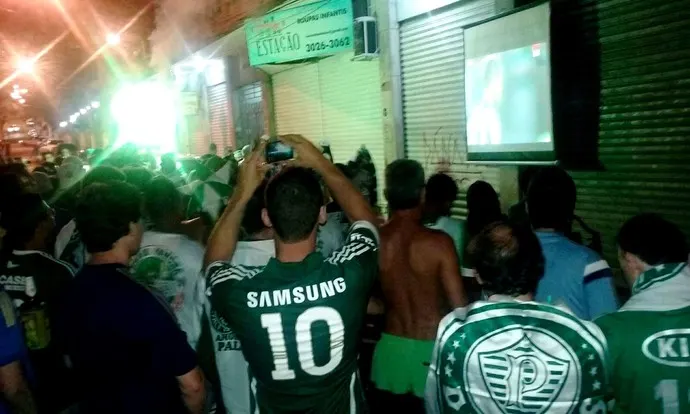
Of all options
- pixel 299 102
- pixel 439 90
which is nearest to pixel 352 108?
pixel 299 102

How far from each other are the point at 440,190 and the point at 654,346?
307 centimetres

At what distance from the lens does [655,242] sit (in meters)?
2.76

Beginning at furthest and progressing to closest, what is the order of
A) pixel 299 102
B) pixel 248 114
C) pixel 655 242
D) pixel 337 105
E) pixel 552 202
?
1. pixel 248 114
2. pixel 299 102
3. pixel 337 105
4. pixel 552 202
5. pixel 655 242

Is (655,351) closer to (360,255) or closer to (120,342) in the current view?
(360,255)

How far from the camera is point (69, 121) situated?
5281 cm

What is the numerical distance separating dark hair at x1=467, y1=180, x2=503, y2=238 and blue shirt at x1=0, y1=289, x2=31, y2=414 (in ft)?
11.3

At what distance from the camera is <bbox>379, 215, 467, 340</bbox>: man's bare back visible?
3.59 meters

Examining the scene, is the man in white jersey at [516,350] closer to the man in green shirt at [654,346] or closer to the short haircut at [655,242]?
the man in green shirt at [654,346]

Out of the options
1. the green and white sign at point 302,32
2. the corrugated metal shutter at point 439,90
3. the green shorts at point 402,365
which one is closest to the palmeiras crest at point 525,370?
the green shorts at point 402,365

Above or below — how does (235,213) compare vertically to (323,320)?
above

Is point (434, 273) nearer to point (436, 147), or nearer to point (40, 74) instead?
point (436, 147)

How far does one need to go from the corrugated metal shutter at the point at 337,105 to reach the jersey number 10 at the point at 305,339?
9668 millimetres

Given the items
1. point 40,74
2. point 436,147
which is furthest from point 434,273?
point 40,74

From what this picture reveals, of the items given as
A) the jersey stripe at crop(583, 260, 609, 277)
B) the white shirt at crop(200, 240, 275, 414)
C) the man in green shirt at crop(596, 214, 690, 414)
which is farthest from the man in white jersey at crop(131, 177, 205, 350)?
the man in green shirt at crop(596, 214, 690, 414)
